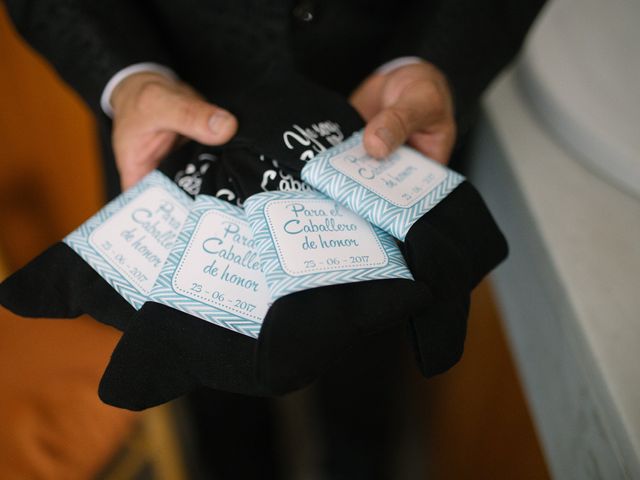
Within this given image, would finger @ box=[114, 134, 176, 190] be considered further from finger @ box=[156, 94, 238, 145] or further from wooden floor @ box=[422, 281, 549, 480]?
wooden floor @ box=[422, 281, 549, 480]


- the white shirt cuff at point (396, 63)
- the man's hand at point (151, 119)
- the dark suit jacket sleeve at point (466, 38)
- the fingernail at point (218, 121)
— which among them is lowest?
the man's hand at point (151, 119)

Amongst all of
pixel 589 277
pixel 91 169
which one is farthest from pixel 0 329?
pixel 589 277

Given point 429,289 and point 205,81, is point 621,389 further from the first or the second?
point 205,81

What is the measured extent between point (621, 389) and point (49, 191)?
0.75 meters

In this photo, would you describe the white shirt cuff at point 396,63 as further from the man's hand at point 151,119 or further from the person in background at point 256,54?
the man's hand at point 151,119

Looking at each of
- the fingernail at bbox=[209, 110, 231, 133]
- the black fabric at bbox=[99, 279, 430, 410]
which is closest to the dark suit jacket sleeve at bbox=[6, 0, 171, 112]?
the fingernail at bbox=[209, 110, 231, 133]

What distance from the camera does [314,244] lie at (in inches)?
9.8

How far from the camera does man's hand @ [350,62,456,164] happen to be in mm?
307

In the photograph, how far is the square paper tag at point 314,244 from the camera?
23cm

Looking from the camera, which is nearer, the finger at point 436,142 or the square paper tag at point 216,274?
the square paper tag at point 216,274

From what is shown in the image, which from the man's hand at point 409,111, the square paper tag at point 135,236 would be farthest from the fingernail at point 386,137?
the square paper tag at point 135,236

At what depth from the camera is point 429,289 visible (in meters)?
0.25

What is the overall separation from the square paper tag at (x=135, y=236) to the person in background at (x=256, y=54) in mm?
44

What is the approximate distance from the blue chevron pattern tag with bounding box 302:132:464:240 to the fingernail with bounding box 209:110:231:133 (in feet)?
0.20
